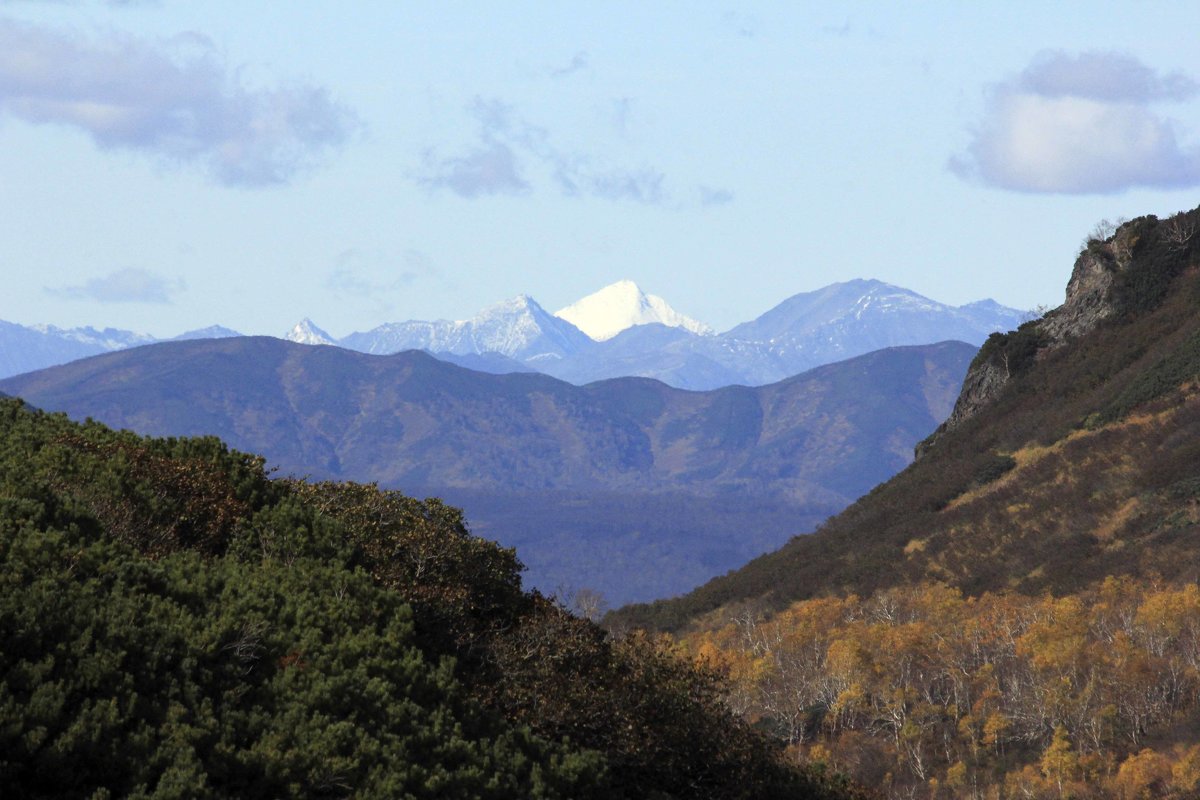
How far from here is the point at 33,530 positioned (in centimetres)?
2052

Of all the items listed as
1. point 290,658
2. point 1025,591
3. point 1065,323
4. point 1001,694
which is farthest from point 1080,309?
point 290,658

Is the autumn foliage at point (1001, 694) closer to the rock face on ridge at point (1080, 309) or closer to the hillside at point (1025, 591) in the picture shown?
the hillside at point (1025, 591)

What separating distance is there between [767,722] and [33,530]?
181 ft

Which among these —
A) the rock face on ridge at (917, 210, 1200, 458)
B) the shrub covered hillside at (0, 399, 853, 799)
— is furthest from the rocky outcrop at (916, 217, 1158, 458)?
the shrub covered hillside at (0, 399, 853, 799)

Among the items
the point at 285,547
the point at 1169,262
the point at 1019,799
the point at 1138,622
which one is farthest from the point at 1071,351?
the point at 285,547

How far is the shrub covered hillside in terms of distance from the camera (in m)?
16.9

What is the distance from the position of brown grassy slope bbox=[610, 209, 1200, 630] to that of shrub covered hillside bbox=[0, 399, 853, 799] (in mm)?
49706

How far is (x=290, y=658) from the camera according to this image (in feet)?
66.4

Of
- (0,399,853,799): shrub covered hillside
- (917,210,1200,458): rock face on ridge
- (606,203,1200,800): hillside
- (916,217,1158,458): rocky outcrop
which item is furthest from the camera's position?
(916,217,1158,458): rocky outcrop

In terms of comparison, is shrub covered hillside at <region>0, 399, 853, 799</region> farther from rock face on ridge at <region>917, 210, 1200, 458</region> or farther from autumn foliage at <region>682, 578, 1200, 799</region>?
rock face on ridge at <region>917, 210, 1200, 458</region>

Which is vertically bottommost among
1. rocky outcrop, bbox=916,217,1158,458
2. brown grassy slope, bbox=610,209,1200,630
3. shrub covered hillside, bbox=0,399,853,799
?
shrub covered hillside, bbox=0,399,853,799

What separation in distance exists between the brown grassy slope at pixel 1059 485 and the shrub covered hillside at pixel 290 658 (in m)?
49.7

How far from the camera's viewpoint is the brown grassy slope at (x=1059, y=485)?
80.1 m

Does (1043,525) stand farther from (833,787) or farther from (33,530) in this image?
(33,530)
